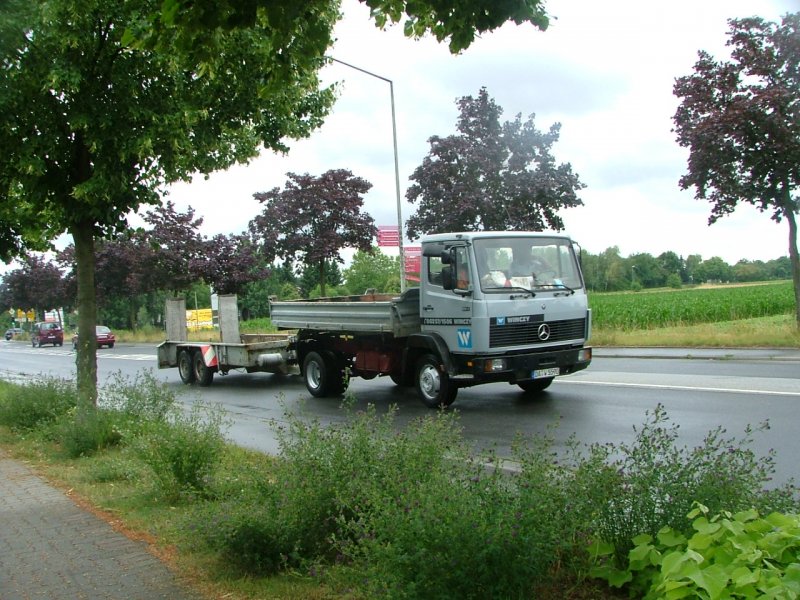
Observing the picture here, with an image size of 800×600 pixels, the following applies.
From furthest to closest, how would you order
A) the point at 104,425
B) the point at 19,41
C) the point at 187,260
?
1. the point at 187,260
2. the point at 104,425
3. the point at 19,41

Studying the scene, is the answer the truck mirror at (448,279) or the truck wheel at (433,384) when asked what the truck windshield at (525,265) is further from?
the truck wheel at (433,384)

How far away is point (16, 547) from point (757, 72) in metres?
17.6

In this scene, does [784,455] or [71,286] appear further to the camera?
[71,286]

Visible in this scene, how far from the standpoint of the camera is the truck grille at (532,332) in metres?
10.8

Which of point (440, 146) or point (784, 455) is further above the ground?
point (440, 146)

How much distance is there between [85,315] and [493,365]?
17.9ft

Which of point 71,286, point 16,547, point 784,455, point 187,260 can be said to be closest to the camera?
point 16,547

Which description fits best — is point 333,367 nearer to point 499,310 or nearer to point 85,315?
point 499,310

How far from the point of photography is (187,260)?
42312mm

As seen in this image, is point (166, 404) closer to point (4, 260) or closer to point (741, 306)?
point (4, 260)

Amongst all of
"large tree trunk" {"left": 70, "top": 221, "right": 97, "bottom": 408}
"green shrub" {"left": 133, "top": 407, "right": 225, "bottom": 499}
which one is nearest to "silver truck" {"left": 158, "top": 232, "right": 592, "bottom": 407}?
"large tree trunk" {"left": 70, "top": 221, "right": 97, "bottom": 408}

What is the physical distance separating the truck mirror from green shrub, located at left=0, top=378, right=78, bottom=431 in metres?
5.27

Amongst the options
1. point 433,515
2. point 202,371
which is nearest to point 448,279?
point 433,515

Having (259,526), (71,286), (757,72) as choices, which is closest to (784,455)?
(259,526)
